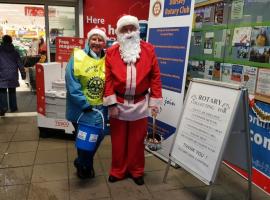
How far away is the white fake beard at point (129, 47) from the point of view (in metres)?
2.56

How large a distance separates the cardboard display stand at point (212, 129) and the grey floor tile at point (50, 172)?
46.7 inches

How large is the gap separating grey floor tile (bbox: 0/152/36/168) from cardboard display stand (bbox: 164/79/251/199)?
1698 millimetres

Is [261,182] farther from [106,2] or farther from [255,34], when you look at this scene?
[106,2]

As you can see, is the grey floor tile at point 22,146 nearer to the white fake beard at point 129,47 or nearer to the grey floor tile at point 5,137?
the grey floor tile at point 5,137

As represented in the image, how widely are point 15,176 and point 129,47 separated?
1.71 metres

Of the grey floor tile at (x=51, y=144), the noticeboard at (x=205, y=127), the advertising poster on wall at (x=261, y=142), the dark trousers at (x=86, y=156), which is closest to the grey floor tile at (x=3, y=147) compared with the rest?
the grey floor tile at (x=51, y=144)

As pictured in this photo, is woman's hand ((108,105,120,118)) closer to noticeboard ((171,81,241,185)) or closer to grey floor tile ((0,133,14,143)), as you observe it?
noticeboard ((171,81,241,185))

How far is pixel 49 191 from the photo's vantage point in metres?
2.64

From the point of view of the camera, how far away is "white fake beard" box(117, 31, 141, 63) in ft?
8.39

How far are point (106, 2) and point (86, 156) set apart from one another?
3415mm

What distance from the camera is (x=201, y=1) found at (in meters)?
3.53

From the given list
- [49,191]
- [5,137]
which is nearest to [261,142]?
[49,191]

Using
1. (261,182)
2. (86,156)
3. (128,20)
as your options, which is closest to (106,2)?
(128,20)

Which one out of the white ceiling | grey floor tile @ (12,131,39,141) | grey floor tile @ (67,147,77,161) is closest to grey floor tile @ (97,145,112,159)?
grey floor tile @ (67,147,77,161)
